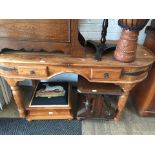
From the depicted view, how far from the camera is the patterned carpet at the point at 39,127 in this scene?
1434 mm

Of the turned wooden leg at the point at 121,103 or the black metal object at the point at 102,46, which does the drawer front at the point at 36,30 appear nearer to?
the black metal object at the point at 102,46

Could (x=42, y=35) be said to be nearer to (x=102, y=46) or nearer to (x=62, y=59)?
(x=62, y=59)

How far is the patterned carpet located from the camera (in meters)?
1.43

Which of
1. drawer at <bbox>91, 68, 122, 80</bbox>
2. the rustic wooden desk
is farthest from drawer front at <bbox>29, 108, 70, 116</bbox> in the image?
drawer at <bbox>91, 68, 122, 80</bbox>

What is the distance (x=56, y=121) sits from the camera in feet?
5.04

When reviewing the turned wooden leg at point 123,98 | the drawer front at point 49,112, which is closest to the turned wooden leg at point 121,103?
the turned wooden leg at point 123,98

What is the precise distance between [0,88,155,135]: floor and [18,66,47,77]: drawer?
640 mm

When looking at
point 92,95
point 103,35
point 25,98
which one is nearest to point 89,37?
point 103,35

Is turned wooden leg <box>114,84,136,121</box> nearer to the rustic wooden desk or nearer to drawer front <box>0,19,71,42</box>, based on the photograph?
the rustic wooden desk

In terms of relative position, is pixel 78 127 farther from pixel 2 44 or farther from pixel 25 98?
pixel 2 44

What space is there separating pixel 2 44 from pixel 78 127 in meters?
0.93

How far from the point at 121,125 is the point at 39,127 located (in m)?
0.75

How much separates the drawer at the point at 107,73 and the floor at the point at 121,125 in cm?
57

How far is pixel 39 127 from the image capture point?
4.83 ft
